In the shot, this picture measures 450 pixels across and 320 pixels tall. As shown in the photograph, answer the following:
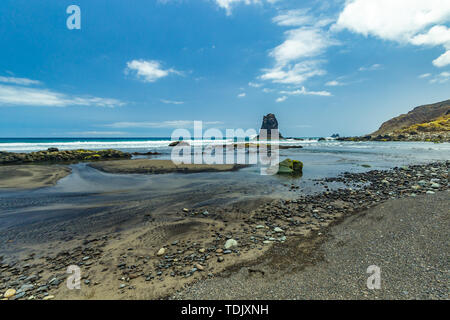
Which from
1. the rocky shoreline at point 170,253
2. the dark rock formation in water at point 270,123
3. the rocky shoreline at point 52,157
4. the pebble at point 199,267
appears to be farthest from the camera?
the dark rock formation in water at point 270,123

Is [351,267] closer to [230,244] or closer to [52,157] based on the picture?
[230,244]

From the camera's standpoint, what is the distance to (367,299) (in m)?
3.03

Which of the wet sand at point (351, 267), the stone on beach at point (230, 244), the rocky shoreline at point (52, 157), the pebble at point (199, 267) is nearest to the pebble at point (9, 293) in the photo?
the wet sand at point (351, 267)

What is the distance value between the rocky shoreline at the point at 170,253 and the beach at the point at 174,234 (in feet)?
0.08

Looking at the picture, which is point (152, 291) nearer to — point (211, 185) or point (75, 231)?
point (75, 231)

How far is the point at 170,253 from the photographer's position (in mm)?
4938

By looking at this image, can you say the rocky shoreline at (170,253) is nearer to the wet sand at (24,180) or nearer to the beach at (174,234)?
the beach at (174,234)

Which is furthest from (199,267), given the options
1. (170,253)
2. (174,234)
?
(174,234)

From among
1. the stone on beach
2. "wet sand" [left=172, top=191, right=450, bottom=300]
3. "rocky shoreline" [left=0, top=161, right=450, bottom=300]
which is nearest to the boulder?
"rocky shoreline" [left=0, top=161, right=450, bottom=300]

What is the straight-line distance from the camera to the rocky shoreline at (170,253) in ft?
12.3

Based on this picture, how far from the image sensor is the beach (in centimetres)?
381

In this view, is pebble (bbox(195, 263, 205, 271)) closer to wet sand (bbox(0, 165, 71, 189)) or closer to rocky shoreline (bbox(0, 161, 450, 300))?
rocky shoreline (bbox(0, 161, 450, 300))

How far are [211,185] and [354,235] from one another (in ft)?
28.3

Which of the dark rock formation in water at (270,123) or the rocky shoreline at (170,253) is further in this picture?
the dark rock formation in water at (270,123)
